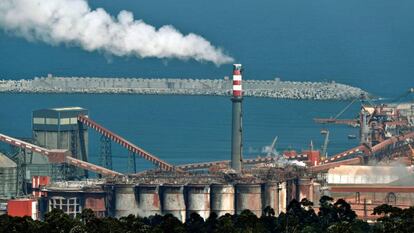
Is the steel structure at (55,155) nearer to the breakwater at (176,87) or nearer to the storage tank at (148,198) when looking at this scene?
the storage tank at (148,198)

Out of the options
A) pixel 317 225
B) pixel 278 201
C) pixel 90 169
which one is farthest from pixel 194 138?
pixel 317 225

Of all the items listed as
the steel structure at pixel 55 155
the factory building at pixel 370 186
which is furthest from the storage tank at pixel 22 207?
the factory building at pixel 370 186

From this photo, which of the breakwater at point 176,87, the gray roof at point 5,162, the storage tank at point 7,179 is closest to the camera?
the storage tank at point 7,179

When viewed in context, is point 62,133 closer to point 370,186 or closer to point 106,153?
point 106,153

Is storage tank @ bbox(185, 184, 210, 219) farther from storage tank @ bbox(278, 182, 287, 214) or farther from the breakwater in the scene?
the breakwater

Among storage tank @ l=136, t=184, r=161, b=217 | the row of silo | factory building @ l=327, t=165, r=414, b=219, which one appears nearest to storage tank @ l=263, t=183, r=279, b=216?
the row of silo

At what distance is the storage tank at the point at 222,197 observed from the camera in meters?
80.2

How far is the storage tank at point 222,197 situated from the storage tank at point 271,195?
51.7 inches

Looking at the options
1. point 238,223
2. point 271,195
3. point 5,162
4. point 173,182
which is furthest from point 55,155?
point 238,223

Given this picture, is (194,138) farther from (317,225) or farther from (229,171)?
(317,225)

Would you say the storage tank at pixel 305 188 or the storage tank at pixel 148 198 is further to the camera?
the storage tank at pixel 305 188

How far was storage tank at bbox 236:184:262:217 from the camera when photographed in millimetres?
80188

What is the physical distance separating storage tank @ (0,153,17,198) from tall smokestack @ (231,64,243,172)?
8.93m

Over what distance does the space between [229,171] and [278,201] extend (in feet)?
12.0
